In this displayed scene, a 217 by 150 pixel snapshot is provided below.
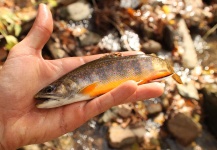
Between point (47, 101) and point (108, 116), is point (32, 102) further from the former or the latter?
point (108, 116)

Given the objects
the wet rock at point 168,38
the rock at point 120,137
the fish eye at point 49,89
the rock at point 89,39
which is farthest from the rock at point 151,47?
the fish eye at point 49,89

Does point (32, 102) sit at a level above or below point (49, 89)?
below

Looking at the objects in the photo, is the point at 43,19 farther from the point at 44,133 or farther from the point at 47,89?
the point at 44,133

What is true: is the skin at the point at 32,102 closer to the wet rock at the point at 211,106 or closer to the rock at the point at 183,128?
the rock at the point at 183,128

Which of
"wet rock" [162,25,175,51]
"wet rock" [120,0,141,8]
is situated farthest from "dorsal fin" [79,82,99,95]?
"wet rock" [120,0,141,8]

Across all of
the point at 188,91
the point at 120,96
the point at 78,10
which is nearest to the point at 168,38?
the point at 188,91

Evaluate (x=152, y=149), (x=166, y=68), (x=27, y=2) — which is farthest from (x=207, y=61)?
(x=27, y=2)

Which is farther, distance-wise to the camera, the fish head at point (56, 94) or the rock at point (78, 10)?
the rock at point (78, 10)
